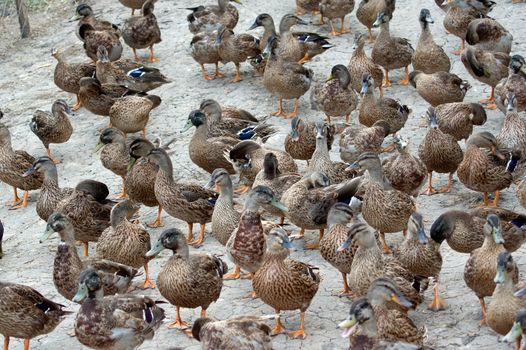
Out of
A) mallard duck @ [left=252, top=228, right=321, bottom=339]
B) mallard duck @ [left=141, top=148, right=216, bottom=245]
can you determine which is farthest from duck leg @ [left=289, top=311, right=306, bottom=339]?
mallard duck @ [left=141, top=148, right=216, bottom=245]

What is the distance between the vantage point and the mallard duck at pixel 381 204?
411 inches

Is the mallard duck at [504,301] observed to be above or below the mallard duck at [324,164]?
above

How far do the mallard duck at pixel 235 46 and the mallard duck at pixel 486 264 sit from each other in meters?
6.38

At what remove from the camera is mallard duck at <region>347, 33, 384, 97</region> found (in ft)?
45.3

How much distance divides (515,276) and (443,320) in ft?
2.55

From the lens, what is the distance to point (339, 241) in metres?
9.77

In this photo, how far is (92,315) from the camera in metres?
8.69

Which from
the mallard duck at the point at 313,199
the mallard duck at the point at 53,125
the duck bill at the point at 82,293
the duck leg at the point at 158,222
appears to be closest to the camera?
the duck bill at the point at 82,293

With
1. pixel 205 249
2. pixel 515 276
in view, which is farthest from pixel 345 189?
pixel 515 276

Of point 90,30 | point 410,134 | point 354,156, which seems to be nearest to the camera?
point 354,156

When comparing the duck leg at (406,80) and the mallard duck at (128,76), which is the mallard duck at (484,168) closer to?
the duck leg at (406,80)

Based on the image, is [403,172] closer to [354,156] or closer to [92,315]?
[354,156]

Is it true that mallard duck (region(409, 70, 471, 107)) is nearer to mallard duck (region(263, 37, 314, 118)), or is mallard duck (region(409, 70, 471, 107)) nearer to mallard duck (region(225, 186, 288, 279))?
mallard duck (region(263, 37, 314, 118))

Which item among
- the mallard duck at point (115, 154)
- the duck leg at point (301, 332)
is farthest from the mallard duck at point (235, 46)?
the duck leg at point (301, 332)
